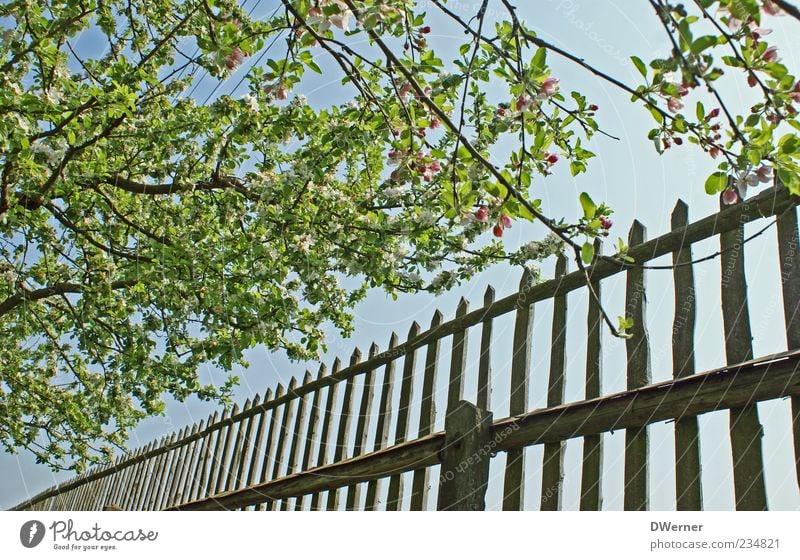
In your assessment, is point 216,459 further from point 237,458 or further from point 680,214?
point 680,214

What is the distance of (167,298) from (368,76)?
2.03 m

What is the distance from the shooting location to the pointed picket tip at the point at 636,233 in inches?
109

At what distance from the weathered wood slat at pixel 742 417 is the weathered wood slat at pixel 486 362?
1187mm

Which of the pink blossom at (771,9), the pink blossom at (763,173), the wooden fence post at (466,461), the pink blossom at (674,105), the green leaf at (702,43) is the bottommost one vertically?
the wooden fence post at (466,461)

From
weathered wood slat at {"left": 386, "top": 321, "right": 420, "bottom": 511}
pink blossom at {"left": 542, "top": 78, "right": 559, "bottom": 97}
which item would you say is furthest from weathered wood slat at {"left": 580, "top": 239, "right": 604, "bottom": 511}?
weathered wood slat at {"left": 386, "top": 321, "right": 420, "bottom": 511}

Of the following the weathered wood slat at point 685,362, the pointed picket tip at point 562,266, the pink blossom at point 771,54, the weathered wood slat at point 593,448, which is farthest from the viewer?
the pointed picket tip at point 562,266

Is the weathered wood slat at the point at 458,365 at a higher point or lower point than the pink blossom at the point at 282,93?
lower

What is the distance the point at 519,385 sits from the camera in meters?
2.99

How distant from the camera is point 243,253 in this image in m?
3.92

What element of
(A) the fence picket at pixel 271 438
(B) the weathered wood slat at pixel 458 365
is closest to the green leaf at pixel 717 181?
(B) the weathered wood slat at pixel 458 365

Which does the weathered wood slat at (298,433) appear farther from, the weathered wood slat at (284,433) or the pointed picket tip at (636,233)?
the pointed picket tip at (636,233)

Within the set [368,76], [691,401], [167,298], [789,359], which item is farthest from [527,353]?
[167,298]

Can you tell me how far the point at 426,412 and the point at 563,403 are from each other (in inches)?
39.0

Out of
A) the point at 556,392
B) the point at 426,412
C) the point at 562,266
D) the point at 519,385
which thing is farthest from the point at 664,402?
the point at 426,412
